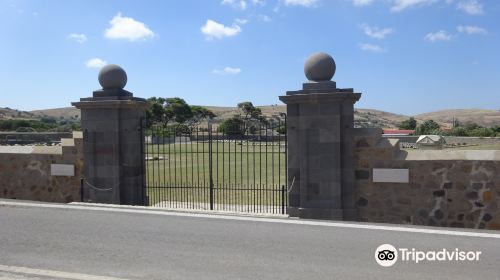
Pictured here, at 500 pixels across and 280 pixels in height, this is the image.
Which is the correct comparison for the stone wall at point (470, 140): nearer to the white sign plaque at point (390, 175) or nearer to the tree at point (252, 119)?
the tree at point (252, 119)

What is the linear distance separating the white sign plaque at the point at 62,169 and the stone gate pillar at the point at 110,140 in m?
0.55

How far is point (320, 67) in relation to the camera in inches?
350

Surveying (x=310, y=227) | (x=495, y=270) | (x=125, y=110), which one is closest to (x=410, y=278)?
(x=495, y=270)

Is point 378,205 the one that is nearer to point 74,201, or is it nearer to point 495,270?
point 495,270

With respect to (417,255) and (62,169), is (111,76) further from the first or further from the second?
(417,255)

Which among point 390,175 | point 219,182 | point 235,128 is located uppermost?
point 235,128

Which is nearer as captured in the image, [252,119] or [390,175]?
[390,175]

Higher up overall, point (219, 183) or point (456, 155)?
point (456, 155)

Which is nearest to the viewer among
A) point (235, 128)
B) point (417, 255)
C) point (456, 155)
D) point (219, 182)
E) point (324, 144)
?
point (417, 255)

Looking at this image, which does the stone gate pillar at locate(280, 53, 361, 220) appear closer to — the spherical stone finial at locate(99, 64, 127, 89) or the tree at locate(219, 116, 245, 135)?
the tree at locate(219, 116, 245, 135)

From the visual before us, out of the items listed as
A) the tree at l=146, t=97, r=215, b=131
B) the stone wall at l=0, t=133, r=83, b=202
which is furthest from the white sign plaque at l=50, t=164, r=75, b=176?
the tree at l=146, t=97, r=215, b=131

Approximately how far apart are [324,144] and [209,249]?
3.56 meters

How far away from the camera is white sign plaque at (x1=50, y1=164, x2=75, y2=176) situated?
1105 centimetres

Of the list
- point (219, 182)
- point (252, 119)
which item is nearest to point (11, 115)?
point (252, 119)
